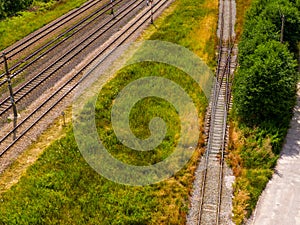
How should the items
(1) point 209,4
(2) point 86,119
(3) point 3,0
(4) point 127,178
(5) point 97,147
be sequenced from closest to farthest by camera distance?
(4) point 127,178 → (5) point 97,147 → (2) point 86,119 → (3) point 3,0 → (1) point 209,4

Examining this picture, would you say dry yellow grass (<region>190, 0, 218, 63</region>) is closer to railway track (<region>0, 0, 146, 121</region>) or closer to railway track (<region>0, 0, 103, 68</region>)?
railway track (<region>0, 0, 146, 121</region>)

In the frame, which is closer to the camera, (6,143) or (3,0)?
(6,143)

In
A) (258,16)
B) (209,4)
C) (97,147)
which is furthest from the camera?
(209,4)

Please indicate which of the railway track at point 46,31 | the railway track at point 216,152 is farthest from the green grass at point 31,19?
the railway track at point 216,152

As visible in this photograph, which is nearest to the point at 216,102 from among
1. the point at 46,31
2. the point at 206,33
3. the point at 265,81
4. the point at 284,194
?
the point at 265,81

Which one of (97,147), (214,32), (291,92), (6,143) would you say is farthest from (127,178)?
(214,32)

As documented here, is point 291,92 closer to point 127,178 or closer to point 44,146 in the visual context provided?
point 127,178

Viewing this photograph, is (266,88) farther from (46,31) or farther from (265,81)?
(46,31)

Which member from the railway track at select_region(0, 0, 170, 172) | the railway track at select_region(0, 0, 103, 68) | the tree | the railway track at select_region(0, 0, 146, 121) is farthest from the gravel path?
the railway track at select_region(0, 0, 103, 68)
